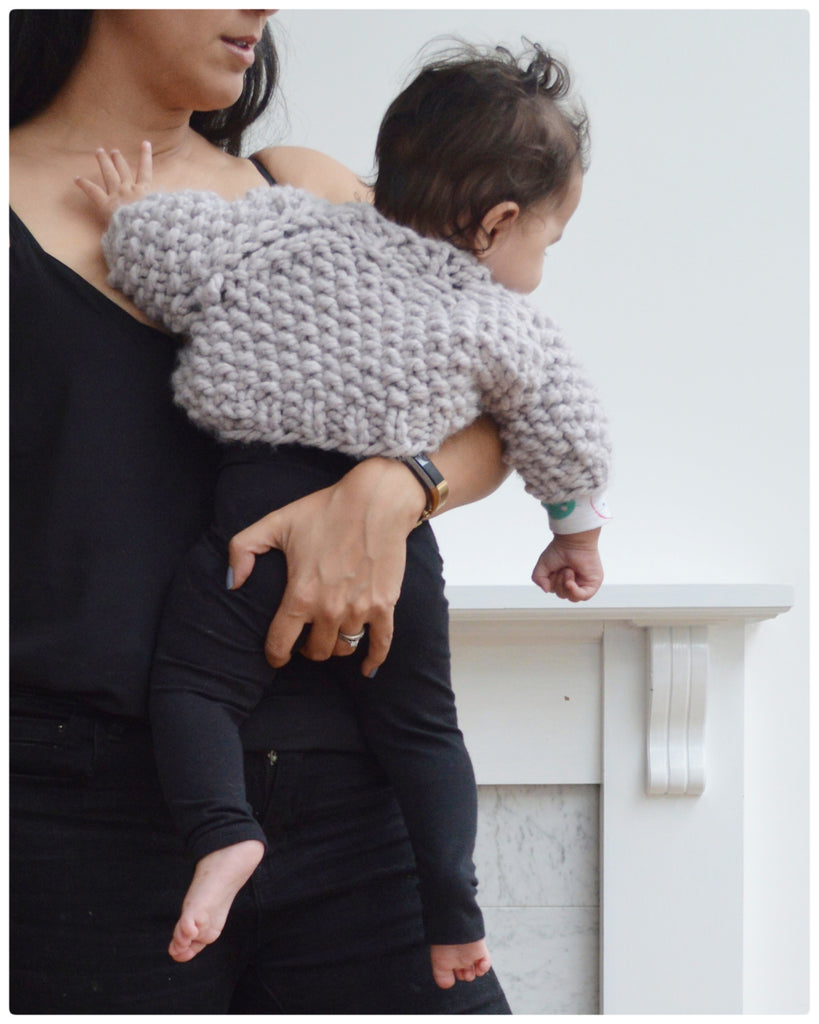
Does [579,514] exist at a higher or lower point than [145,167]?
lower

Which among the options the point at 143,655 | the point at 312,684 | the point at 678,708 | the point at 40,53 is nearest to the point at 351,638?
the point at 312,684

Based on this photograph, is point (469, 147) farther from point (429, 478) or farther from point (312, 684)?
point (312, 684)

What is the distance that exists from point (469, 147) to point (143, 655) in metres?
0.52

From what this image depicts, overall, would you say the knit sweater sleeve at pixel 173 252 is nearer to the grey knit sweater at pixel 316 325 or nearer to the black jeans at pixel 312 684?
the grey knit sweater at pixel 316 325

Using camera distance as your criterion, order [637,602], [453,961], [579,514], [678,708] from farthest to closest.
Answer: [678,708], [637,602], [579,514], [453,961]

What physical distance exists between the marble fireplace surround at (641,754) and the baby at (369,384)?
1050mm

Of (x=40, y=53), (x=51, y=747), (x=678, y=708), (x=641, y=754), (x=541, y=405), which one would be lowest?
(x=641, y=754)

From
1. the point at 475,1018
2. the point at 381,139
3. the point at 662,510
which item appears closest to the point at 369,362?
the point at 381,139

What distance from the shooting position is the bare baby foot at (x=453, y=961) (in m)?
0.83

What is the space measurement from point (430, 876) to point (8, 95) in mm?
793

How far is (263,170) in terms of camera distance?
99 cm

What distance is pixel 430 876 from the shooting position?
0.84 metres

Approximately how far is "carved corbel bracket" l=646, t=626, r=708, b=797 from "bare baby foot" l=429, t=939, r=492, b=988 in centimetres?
119

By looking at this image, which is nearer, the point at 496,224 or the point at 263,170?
the point at 496,224
